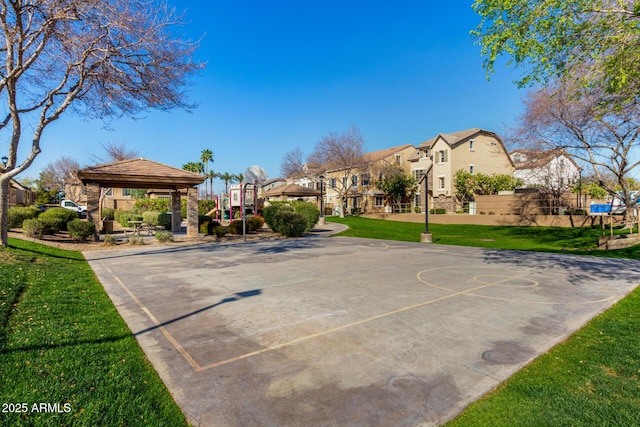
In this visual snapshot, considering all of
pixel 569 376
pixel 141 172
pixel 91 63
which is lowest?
pixel 569 376

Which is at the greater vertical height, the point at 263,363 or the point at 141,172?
the point at 141,172

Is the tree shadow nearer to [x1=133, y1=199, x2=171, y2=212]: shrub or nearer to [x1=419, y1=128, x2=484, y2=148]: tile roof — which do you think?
[x1=133, y1=199, x2=171, y2=212]: shrub

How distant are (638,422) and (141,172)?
841 inches

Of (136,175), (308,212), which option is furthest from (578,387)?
(308,212)

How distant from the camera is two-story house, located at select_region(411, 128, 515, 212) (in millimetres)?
41438

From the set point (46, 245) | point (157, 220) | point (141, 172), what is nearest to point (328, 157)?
point (157, 220)

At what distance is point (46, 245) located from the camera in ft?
47.8

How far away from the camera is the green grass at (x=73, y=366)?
10.2 feet

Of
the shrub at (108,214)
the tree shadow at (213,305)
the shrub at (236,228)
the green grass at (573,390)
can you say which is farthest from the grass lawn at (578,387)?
the shrub at (108,214)

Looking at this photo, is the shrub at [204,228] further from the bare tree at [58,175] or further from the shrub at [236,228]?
the bare tree at [58,175]

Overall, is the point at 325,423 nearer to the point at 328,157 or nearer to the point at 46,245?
the point at 46,245

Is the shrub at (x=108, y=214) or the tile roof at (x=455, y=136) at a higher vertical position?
the tile roof at (x=455, y=136)

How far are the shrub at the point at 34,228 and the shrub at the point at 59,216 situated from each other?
369 mm

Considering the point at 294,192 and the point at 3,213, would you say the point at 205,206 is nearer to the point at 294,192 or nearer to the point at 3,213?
the point at 294,192
